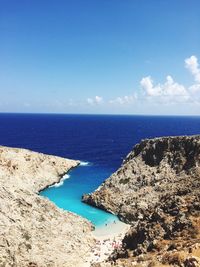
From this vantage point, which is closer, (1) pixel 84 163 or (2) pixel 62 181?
(2) pixel 62 181

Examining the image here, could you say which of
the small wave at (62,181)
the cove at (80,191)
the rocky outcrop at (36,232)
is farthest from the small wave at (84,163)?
the rocky outcrop at (36,232)

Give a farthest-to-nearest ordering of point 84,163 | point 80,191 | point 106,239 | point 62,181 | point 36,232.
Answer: point 84,163, point 62,181, point 80,191, point 106,239, point 36,232

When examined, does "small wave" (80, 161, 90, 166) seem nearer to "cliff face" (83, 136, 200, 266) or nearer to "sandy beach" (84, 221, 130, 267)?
"cliff face" (83, 136, 200, 266)

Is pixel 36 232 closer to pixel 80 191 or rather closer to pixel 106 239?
pixel 106 239

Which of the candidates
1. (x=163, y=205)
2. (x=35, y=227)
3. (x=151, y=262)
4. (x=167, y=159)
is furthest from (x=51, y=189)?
(x=151, y=262)

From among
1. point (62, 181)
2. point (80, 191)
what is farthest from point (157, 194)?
point (62, 181)

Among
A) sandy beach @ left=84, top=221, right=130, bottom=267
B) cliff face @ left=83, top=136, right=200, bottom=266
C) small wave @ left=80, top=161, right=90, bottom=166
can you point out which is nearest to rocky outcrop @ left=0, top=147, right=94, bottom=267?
sandy beach @ left=84, top=221, right=130, bottom=267
